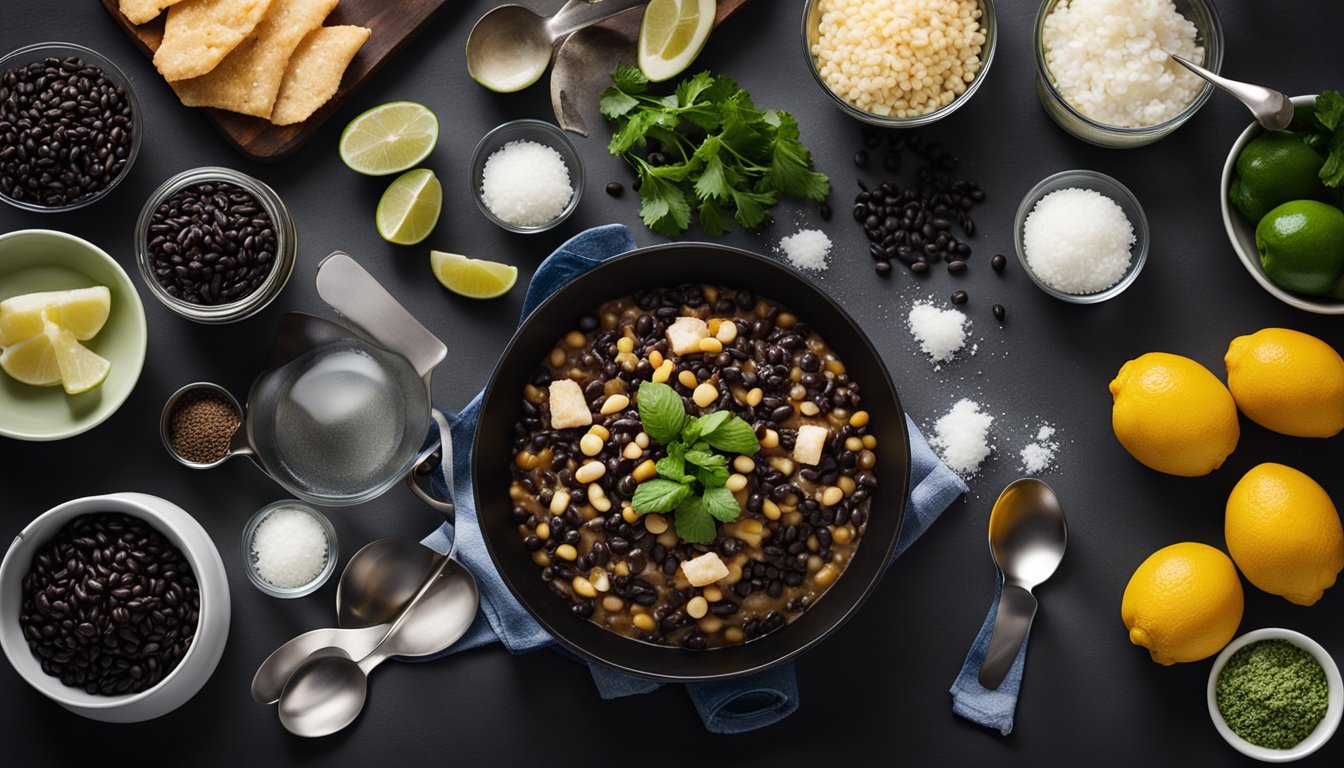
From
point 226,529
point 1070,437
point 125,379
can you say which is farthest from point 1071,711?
point 125,379

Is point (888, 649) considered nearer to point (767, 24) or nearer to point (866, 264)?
point (866, 264)

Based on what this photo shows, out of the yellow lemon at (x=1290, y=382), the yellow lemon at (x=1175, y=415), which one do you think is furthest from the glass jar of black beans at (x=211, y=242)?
the yellow lemon at (x=1290, y=382)

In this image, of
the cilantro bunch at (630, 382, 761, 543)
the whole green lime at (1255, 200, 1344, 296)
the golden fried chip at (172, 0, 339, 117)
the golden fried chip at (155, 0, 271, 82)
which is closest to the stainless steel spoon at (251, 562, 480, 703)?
the cilantro bunch at (630, 382, 761, 543)

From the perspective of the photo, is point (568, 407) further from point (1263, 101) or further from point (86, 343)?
point (1263, 101)

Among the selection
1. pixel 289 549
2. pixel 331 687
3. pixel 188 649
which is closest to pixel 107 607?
pixel 188 649

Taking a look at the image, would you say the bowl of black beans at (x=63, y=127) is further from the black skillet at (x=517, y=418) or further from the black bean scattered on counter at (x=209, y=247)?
the black skillet at (x=517, y=418)

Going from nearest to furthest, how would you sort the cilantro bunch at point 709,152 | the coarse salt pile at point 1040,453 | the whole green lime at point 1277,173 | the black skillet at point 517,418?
1. the black skillet at point 517,418
2. the whole green lime at point 1277,173
3. the cilantro bunch at point 709,152
4. the coarse salt pile at point 1040,453
